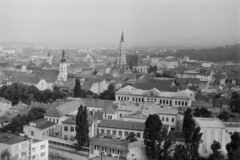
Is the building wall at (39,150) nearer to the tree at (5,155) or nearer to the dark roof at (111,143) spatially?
the tree at (5,155)

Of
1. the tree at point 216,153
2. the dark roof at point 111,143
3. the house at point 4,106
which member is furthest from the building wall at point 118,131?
the house at point 4,106

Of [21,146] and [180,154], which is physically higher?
[21,146]

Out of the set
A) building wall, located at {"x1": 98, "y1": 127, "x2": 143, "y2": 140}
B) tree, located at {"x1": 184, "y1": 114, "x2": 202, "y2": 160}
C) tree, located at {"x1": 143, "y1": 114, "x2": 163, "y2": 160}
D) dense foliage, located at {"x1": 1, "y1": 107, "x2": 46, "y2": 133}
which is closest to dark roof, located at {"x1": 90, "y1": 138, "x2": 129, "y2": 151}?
tree, located at {"x1": 143, "y1": 114, "x2": 163, "y2": 160}

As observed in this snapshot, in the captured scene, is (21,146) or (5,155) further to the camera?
(21,146)

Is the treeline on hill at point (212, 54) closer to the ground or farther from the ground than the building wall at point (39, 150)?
farther from the ground

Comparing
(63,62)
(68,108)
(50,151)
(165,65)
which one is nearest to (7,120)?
(68,108)

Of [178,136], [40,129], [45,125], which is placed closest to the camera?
[178,136]

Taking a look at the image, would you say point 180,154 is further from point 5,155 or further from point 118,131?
point 5,155

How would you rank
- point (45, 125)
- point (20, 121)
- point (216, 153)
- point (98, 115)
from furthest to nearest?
point (98, 115)
point (20, 121)
point (45, 125)
point (216, 153)

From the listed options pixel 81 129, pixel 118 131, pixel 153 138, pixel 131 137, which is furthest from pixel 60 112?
pixel 153 138
